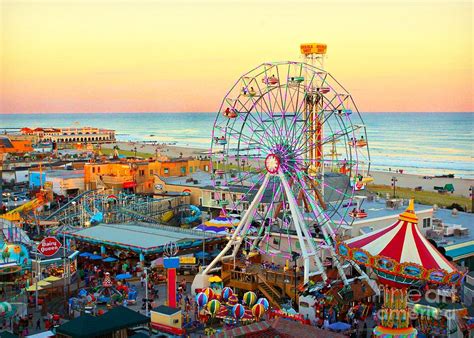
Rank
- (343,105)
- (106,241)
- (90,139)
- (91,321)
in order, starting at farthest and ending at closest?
1. (90,139)
2. (106,241)
3. (343,105)
4. (91,321)

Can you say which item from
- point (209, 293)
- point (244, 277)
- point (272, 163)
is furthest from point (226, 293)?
point (272, 163)

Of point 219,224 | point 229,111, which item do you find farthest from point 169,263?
point 219,224

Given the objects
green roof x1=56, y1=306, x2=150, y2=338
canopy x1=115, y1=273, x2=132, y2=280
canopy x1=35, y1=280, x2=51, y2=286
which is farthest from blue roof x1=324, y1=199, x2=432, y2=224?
canopy x1=35, y1=280, x2=51, y2=286

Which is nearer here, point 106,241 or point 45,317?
point 45,317

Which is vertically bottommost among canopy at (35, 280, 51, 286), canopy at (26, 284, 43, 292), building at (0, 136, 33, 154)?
canopy at (26, 284, 43, 292)

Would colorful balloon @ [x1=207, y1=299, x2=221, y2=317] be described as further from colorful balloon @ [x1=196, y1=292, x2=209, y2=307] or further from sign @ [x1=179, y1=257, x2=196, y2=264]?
sign @ [x1=179, y1=257, x2=196, y2=264]

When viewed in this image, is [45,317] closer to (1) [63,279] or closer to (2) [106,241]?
(1) [63,279]
